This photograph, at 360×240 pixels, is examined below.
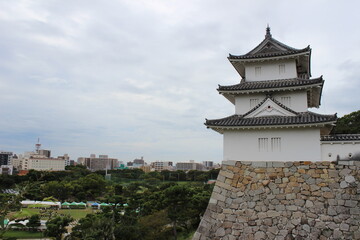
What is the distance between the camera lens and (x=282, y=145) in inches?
376

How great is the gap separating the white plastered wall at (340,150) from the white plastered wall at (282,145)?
263 mm

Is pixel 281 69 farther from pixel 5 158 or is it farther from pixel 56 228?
pixel 5 158

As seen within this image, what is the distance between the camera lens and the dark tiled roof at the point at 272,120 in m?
9.00

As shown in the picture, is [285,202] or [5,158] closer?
[285,202]

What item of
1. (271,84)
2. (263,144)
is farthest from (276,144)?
(271,84)

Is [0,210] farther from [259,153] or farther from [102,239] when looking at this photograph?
[102,239]

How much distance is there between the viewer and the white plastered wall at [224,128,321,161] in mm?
9203

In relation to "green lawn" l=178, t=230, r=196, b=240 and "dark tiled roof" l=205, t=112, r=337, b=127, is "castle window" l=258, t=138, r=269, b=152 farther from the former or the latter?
"green lawn" l=178, t=230, r=196, b=240

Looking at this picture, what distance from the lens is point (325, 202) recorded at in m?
8.44

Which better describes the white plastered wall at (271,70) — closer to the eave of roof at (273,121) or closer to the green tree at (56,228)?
the eave of roof at (273,121)

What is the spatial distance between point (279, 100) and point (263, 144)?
2.14m

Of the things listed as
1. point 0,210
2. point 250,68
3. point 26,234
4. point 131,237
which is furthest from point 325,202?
point 26,234

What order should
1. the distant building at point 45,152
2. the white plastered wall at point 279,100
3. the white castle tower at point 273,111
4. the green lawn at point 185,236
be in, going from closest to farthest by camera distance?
the white castle tower at point 273,111 → the white plastered wall at point 279,100 → the green lawn at point 185,236 → the distant building at point 45,152

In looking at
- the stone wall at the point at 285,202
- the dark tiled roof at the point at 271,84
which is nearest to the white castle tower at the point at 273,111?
the dark tiled roof at the point at 271,84
